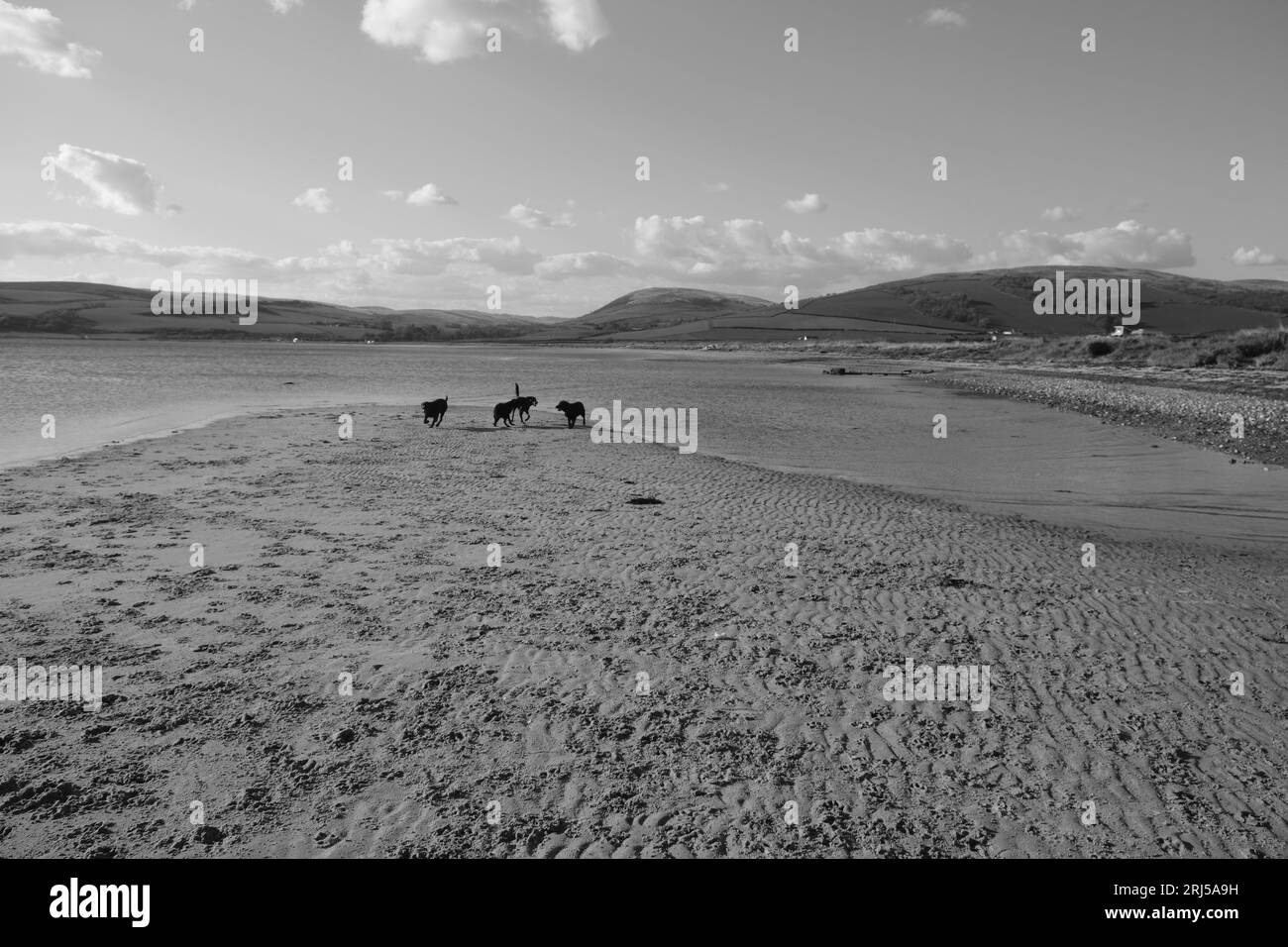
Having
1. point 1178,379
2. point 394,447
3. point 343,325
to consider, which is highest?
point 343,325

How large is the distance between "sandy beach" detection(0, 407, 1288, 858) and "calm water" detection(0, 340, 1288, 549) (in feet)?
10.3

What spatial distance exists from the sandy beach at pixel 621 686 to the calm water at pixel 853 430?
3.15 meters

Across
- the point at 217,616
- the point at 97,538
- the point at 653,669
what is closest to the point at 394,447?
the point at 97,538

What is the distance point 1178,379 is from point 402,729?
45.1 m

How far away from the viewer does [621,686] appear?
6766 millimetres

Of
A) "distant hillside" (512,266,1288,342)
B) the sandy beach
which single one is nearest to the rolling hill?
"distant hillside" (512,266,1288,342)

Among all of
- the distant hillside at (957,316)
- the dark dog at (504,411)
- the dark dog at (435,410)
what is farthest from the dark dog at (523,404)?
the distant hillside at (957,316)

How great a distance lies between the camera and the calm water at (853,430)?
1469 cm

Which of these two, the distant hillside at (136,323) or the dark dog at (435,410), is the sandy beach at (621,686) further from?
the distant hillside at (136,323)

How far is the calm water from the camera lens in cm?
1469

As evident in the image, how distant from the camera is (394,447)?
66.6ft

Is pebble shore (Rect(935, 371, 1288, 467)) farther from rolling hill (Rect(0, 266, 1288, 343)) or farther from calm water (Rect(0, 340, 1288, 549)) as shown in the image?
rolling hill (Rect(0, 266, 1288, 343))

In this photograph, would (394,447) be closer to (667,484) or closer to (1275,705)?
(667,484)

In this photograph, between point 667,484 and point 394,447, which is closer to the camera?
point 667,484
